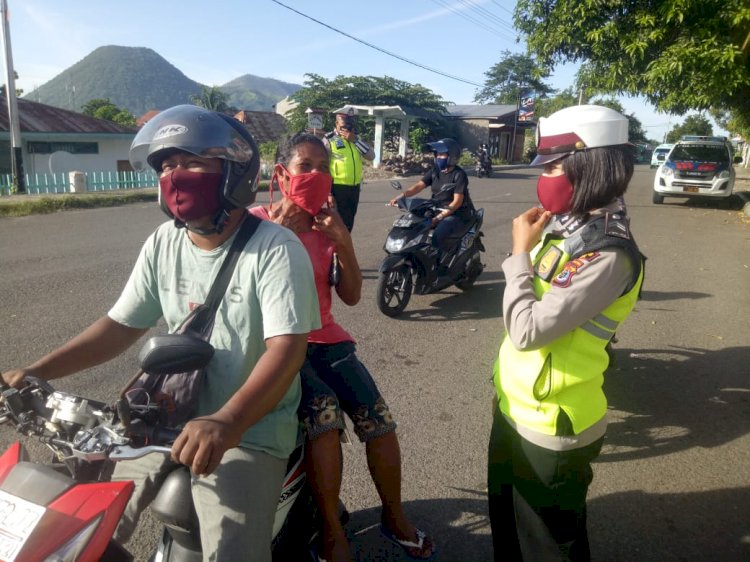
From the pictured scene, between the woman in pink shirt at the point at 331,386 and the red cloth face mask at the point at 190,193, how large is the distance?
78 cm

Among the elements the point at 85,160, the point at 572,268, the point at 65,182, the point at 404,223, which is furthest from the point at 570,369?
the point at 85,160

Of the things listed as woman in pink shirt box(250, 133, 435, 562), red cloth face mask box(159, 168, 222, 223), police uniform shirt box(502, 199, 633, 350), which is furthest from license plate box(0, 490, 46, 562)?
police uniform shirt box(502, 199, 633, 350)

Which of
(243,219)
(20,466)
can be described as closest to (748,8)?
(243,219)

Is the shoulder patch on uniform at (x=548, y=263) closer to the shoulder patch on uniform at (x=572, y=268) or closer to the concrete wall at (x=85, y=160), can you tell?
the shoulder patch on uniform at (x=572, y=268)

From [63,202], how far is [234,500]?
1279cm

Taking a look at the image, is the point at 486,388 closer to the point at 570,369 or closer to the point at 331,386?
the point at 331,386

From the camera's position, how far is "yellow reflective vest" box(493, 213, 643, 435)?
5.96 feet

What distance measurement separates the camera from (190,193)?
66.1 inches

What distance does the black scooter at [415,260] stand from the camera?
5.73 m

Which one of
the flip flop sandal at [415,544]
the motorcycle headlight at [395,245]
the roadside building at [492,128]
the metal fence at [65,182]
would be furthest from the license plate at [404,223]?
the roadside building at [492,128]

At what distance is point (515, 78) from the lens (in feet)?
245

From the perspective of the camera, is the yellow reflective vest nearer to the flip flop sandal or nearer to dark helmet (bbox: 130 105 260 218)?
the flip flop sandal

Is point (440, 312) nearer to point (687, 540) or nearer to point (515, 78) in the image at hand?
point (687, 540)

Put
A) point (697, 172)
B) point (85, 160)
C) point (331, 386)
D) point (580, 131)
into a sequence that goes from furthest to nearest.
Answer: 1. point (85, 160)
2. point (697, 172)
3. point (331, 386)
4. point (580, 131)
